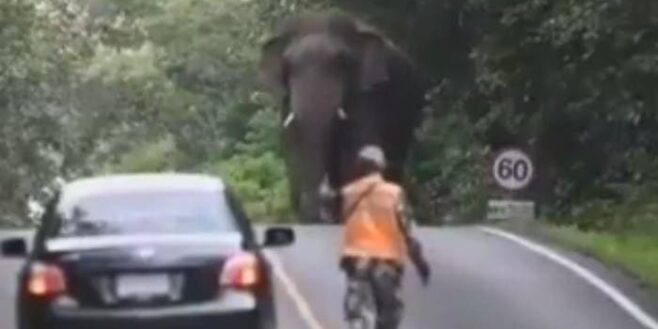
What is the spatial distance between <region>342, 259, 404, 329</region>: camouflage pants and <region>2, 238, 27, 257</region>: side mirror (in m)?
2.33

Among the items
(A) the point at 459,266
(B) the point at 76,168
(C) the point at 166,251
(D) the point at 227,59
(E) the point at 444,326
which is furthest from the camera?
(D) the point at 227,59

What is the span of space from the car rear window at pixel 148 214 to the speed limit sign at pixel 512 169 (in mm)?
17323

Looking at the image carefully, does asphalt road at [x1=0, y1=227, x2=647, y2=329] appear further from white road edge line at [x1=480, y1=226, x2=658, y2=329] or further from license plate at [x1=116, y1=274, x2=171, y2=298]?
license plate at [x1=116, y1=274, x2=171, y2=298]

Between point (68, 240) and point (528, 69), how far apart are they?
21975 mm

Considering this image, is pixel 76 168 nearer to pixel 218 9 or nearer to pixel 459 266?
pixel 218 9

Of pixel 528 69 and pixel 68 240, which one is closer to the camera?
pixel 68 240

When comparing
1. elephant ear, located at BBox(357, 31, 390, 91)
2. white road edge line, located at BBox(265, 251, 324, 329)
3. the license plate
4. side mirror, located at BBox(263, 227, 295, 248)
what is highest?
elephant ear, located at BBox(357, 31, 390, 91)

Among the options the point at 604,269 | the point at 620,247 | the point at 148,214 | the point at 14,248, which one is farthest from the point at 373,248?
the point at 620,247

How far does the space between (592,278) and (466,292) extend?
5.33ft

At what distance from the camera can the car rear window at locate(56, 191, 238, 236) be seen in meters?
14.6

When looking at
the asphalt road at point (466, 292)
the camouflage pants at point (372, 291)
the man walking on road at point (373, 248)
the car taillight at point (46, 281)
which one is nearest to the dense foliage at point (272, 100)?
the asphalt road at point (466, 292)

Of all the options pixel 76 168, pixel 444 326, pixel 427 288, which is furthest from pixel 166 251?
pixel 76 168

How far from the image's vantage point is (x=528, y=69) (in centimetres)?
3591

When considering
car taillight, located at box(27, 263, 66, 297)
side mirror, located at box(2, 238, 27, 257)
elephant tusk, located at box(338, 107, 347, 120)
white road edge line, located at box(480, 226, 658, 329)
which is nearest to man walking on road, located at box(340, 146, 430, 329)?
side mirror, located at box(2, 238, 27, 257)
